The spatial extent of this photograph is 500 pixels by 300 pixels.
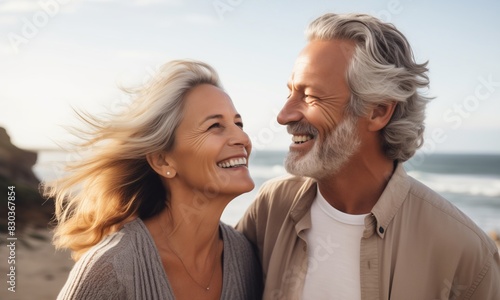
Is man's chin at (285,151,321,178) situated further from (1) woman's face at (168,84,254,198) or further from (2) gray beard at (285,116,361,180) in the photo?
(1) woman's face at (168,84,254,198)

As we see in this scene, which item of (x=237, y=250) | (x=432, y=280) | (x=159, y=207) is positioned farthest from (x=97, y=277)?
(x=432, y=280)

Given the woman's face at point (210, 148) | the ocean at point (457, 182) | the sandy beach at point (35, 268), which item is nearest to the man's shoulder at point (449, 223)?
the woman's face at point (210, 148)

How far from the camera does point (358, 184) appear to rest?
3.18 meters

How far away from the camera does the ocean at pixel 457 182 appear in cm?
1716

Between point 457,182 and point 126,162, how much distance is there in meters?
29.4

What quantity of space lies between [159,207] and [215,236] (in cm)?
39

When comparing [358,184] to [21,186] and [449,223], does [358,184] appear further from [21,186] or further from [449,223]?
[21,186]

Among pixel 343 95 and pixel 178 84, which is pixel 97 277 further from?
pixel 343 95

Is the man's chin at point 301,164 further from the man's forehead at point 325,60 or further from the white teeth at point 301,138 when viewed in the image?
the man's forehead at point 325,60

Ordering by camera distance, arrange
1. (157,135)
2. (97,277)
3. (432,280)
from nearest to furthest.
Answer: (97,277) < (432,280) < (157,135)

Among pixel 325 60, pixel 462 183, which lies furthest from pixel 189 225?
pixel 462 183

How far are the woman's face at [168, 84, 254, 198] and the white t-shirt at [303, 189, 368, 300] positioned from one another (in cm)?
53

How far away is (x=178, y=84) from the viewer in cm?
307

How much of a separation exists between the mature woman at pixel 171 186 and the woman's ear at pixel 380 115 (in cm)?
81
